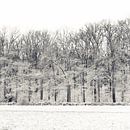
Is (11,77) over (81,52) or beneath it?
beneath

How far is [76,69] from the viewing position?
54781 millimetres

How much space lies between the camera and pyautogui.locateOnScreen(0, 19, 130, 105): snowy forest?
53094 mm

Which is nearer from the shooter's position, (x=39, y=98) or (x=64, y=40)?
(x=39, y=98)

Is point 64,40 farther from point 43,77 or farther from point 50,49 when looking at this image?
point 43,77

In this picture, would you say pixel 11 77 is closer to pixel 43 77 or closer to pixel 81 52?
pixel 43 77

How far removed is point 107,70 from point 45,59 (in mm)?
11114

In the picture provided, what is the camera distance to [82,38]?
57.7 meters

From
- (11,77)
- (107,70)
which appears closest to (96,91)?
(107,70)

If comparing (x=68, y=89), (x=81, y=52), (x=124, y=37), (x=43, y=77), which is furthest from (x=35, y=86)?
(x=124, y=37)

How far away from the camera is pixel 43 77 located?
2165 inches

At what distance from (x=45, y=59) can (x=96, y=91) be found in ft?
34.1

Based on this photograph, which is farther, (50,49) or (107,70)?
(50,49)

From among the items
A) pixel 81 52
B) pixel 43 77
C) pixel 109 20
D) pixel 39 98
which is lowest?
pixel 39 98

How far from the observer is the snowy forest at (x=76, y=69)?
53.1 meters
